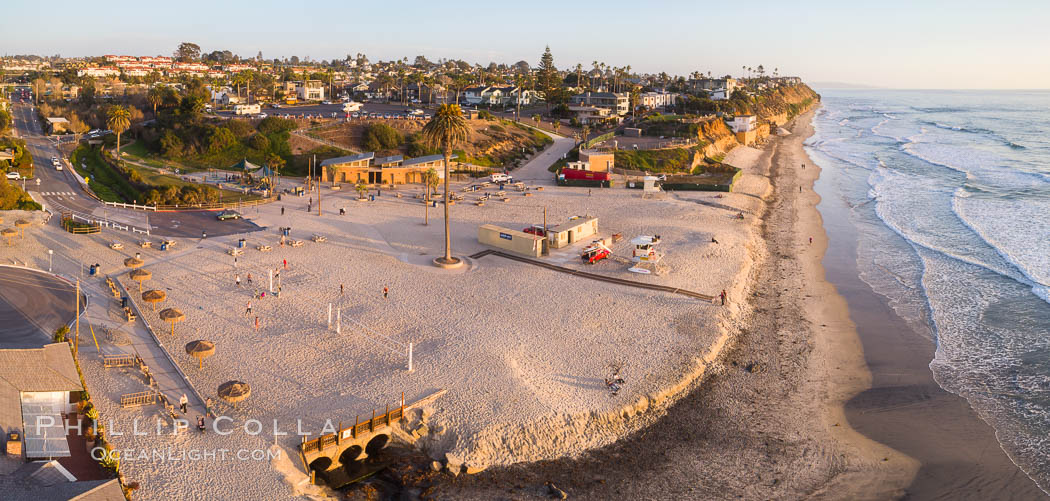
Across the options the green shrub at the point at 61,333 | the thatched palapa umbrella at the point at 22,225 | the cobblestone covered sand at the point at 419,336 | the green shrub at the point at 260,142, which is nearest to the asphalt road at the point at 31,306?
the green shrub at the point at 61,333

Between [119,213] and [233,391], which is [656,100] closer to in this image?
[119,213]

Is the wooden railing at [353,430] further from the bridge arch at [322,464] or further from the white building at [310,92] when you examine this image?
the white building at [310,92]

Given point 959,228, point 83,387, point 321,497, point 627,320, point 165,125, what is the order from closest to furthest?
point 321,497 < point 83,387 < point 627,320 < point 959,228 < point 165,125

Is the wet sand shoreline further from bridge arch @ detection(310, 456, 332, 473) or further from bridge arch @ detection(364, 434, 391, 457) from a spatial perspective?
bridge arch @ detection(310, 456, 332, 473)

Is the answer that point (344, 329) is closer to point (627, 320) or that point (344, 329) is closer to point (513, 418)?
point (513, 418)

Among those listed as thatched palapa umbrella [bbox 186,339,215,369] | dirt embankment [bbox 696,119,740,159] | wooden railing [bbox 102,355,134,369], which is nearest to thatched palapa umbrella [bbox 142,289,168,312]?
wooden railing [bbox 102,355,134,369]

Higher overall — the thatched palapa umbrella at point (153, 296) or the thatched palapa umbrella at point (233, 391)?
the thatched palapa umbrella at point (153, 296)

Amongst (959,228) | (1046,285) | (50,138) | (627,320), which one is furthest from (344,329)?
(50,138)
